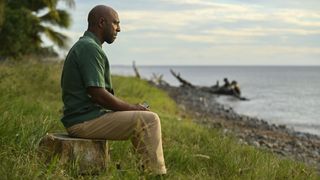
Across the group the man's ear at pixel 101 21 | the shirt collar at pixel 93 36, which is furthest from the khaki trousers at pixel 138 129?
the man's ear at pixel 101 21

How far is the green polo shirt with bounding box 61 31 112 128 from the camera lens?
555 centimetres

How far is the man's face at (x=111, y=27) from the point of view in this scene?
5.84 m

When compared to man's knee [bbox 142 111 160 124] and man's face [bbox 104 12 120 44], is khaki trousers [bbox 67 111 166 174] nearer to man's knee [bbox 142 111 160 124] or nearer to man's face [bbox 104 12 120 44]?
man's knee [bbox 142 111 160 124]

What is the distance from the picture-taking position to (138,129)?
223 inches

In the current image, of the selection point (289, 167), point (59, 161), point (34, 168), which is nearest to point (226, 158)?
point (289, 167)

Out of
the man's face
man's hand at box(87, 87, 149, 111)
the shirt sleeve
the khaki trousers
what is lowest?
the khaki trousers

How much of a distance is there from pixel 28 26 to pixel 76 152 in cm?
2294

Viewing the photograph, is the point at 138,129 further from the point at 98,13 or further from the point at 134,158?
the point at 98,13

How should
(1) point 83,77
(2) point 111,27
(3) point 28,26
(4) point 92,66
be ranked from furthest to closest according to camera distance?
(3) point 28,26
(2) point 111,27
(1) point 83,77
(4) point 92,66

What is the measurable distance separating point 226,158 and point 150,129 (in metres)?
2.13

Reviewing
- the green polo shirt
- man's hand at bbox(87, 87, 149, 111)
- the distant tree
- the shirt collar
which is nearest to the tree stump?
the green polo shirt

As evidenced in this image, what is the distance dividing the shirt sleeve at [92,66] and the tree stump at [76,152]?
64 cm

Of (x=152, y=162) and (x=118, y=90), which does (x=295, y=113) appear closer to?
(x=118, y=90)

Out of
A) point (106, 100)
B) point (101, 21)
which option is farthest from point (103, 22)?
point (106, 100)
